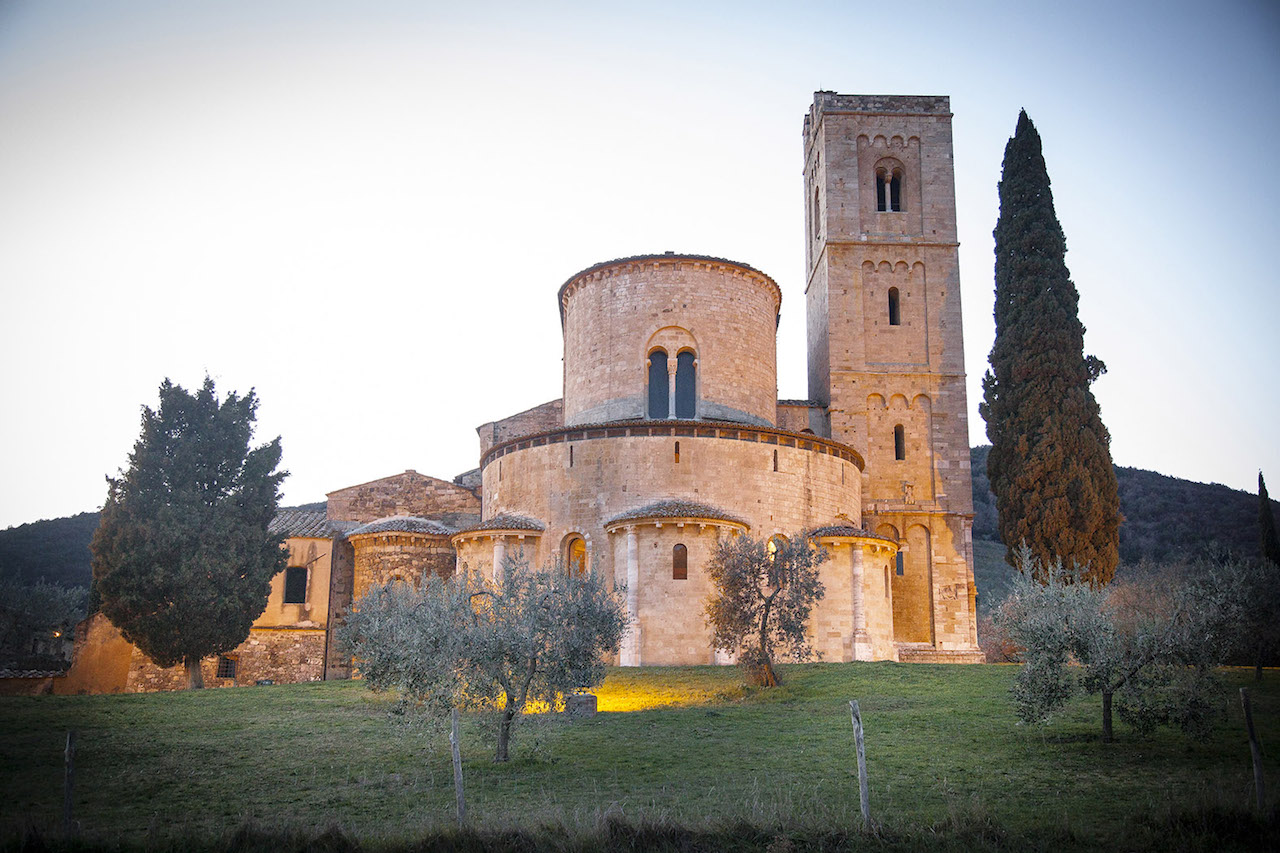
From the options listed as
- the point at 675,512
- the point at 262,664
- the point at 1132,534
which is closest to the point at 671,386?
the point at 675,512

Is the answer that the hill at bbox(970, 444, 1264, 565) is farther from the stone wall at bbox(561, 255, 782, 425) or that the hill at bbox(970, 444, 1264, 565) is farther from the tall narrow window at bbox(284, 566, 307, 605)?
the tall narrow window at bbox(284, 566, 307, 605)

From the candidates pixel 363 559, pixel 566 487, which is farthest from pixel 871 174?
pixel 363 559

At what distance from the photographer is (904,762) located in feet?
43.0

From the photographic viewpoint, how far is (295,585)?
31734mm

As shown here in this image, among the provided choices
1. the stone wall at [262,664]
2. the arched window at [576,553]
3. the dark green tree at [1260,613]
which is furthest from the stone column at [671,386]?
the dark green tree at [1260,613]

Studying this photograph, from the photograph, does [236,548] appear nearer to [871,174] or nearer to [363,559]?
[363,559]

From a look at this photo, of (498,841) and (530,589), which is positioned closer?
(498,841)

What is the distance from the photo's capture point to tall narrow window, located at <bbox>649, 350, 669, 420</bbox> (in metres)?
30.6

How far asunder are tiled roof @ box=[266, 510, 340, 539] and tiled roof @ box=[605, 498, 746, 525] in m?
11.4

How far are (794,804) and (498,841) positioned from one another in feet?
11.0

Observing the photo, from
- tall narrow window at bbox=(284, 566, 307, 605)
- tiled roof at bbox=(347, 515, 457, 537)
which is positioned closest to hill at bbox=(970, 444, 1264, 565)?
tiled roof at bbox=(347, 515, 457, 537)

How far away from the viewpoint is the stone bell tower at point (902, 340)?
106 ft

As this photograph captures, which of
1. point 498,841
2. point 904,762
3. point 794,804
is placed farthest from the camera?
point 904,762

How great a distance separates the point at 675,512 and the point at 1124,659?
12.8 metres
